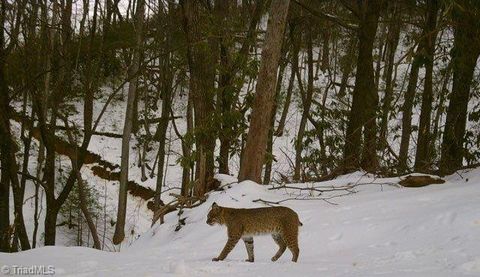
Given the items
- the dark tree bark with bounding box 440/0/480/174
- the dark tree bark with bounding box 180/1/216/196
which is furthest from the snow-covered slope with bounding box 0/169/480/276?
the dark tree bark with bounding box 440/0/480/174

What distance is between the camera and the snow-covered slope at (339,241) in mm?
5184

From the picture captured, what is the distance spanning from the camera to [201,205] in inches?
383

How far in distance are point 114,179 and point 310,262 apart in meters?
18.0

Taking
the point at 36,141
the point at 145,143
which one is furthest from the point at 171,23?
the point at 36,141

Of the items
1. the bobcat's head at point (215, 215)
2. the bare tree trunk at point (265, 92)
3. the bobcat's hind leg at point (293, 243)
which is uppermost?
the bare tree trunk at point (265, 92)

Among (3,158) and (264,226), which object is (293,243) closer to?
(264,226)

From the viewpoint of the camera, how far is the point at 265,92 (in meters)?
10.2

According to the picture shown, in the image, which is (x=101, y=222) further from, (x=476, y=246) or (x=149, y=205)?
(x=476, y=246)

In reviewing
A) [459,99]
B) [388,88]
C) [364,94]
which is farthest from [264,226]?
[388,88]

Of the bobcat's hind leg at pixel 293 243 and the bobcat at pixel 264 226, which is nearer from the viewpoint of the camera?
the bobcat's hind leg at pixel 293 243

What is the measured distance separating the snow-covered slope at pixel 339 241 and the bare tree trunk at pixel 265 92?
2.09 ft

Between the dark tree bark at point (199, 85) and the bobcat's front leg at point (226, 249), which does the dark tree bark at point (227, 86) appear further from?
the bobcat's front leg at point (226, 249)

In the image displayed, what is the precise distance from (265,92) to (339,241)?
4.12 m

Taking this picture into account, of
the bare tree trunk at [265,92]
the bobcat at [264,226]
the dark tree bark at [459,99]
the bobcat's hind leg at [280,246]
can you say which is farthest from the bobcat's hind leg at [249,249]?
the dark tree bark at [459,99]
